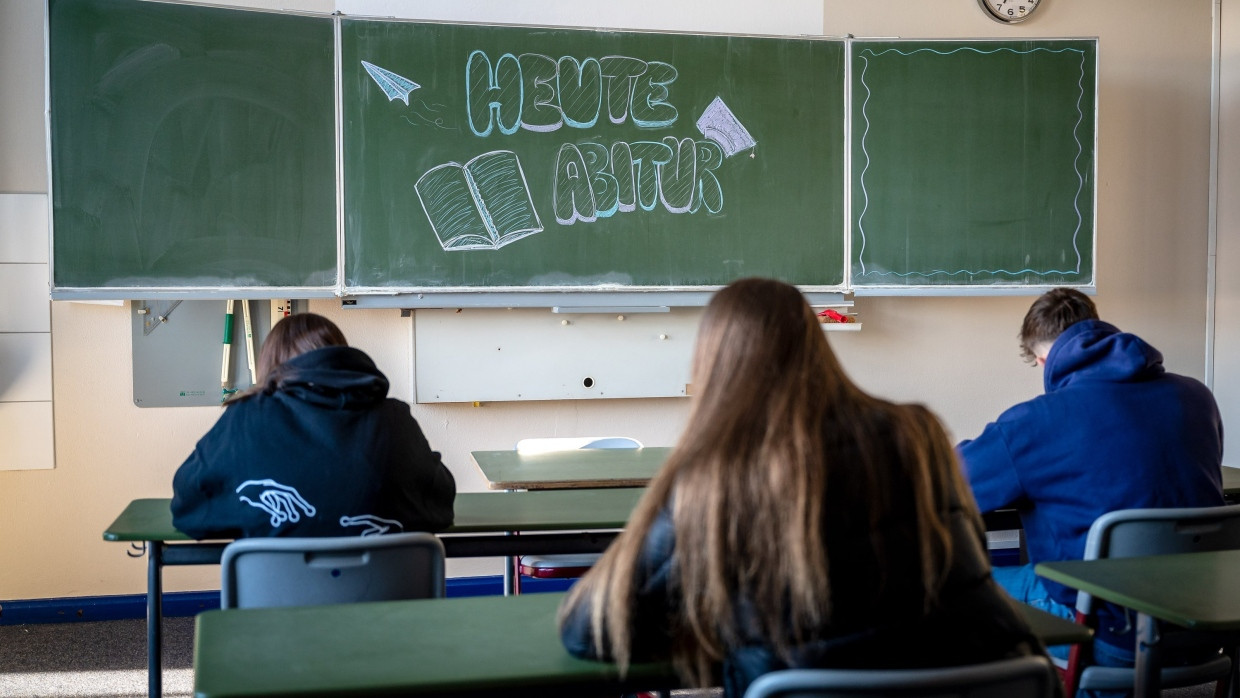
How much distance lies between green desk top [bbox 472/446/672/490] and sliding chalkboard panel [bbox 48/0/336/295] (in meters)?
1.07

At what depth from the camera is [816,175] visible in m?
4.34

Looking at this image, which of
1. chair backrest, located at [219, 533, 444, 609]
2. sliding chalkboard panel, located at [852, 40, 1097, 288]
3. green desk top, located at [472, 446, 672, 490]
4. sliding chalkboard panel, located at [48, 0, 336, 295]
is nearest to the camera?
chair backrest, located at [219, 533, 444, 609]

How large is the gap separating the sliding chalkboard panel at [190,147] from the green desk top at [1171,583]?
281cm

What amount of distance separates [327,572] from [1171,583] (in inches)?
60.3

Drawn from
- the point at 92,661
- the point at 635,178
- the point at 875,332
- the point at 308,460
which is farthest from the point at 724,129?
the point at 92,661

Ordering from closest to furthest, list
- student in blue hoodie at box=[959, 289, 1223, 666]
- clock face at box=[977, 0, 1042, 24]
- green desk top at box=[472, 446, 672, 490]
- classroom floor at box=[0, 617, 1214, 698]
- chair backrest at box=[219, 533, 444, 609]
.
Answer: chair backrest at box=[219, 533, 444, 609] < student in blue hoodie at box=[959, 289, 1223, 666] < green desk top at box=[472, 446, 672, 490] < classroom floor at box=[0, 617, 1214, 698] < clock face at box=[977, 0, 1042, 24]

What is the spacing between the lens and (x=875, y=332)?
4.65 meters

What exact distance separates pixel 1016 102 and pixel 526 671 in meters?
3.78

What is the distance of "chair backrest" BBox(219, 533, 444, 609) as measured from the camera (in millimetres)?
2027

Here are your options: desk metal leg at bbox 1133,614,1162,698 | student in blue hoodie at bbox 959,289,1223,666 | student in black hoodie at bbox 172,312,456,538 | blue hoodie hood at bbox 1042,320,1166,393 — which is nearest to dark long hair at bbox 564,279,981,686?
desk metal leg at bbox 1133,614,1162,698

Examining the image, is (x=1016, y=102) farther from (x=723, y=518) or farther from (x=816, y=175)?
(x=723, y=518)

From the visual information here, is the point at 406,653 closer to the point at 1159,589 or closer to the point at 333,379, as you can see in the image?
the point at 333,379

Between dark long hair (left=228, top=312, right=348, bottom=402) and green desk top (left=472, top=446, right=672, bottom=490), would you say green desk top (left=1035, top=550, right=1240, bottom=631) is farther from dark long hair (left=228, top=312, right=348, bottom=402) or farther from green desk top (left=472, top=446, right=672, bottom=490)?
dark long hair (left=228, top=312, right=348, bottom=402)

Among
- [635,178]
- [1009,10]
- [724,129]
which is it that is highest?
[1009,10]
